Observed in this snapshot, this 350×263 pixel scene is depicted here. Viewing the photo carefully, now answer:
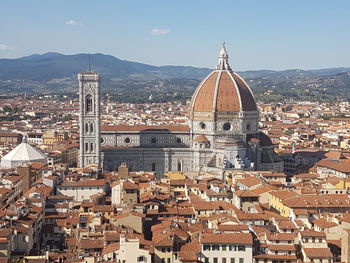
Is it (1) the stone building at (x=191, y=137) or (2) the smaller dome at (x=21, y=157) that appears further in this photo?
(1) the stone building at (x=191, y=137)

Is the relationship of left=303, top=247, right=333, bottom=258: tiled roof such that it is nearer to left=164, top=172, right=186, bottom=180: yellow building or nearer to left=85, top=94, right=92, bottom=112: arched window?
left=164, top=172, right=186, bottom=180: yellow building

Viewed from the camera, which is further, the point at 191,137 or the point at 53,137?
the point at 53,137

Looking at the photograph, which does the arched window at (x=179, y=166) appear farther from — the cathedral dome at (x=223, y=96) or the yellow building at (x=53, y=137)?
the yellow building at (x=53, y=137)

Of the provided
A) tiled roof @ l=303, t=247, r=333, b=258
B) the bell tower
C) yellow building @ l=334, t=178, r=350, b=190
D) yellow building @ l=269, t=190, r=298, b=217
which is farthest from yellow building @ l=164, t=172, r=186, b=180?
tiled roof @ l=303, t=247, r=333, b=258

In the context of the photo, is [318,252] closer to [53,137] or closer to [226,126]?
[226,126]

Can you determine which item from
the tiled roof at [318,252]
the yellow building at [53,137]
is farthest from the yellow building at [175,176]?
the yellow building at [53,137]

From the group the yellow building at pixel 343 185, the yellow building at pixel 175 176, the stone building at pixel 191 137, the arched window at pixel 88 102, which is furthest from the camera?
the arched window at pixel 88 102

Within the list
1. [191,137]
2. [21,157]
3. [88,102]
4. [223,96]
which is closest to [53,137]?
[88,102]
